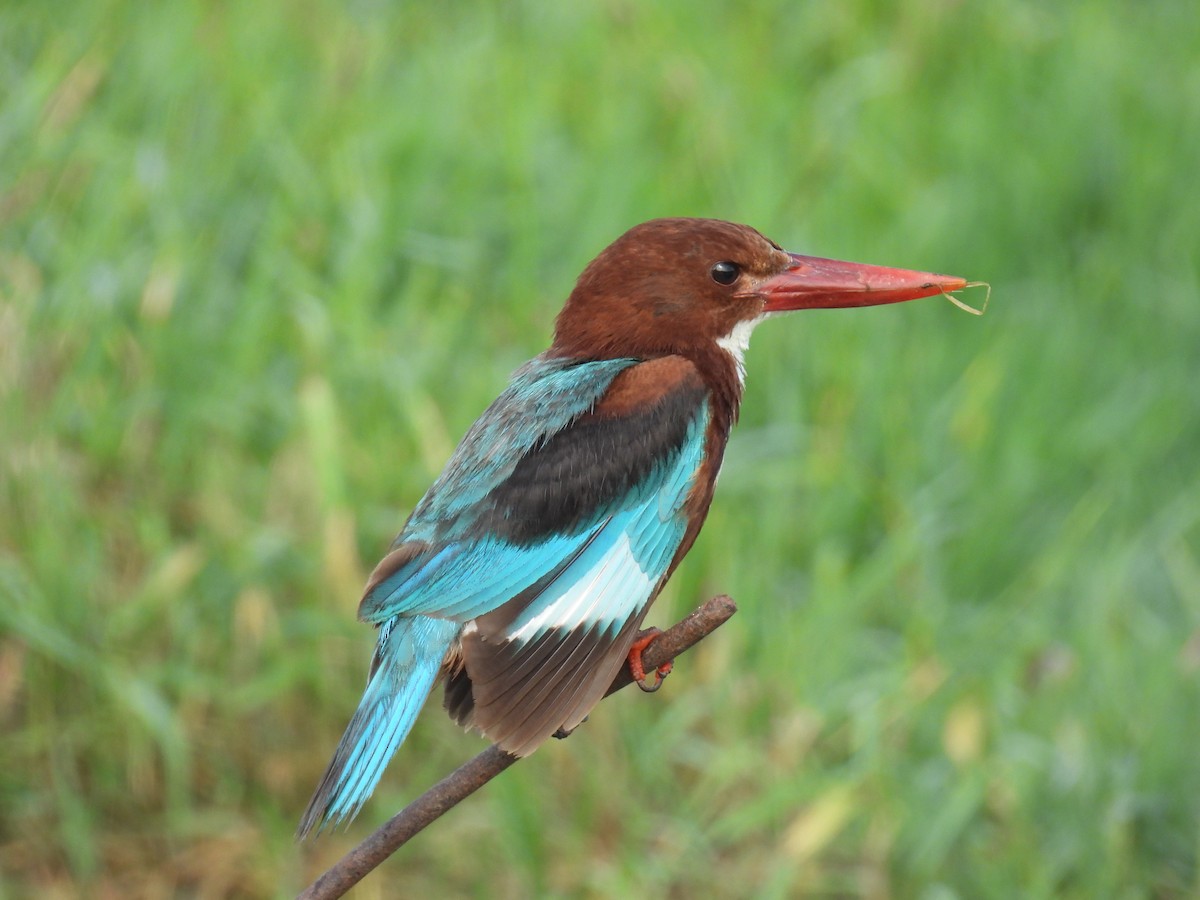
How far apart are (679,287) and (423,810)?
1004 mm

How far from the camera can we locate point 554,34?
5.00m

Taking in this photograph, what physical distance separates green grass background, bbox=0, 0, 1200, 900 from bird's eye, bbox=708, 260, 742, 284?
4.23ft

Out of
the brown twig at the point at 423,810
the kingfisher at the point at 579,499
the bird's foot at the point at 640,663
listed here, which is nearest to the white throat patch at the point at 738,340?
the kingfisher at the point at 579,499

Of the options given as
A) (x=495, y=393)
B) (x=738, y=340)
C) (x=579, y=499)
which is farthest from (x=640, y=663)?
(x=495, y=393)

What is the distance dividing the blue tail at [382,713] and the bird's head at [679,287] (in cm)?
49

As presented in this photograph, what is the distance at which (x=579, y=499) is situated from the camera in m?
1.98

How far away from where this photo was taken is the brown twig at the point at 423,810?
1.35 m

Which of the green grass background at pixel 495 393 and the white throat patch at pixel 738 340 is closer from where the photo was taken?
the white throat patch at pixel 738 340

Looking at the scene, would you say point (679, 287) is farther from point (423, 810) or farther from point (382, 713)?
point (423, 810)

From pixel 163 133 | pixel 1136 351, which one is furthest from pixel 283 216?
pixel 1136 351

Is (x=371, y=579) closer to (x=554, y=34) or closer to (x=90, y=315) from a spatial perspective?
(x=90, y=315)

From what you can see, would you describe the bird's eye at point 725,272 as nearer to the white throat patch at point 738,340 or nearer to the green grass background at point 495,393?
the white throat patch at point 738,340

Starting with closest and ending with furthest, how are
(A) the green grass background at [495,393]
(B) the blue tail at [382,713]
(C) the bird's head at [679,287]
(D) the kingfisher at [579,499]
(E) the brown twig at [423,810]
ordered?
(E) the brown twig at [423,810] → (B) the blue tail at [382,713] → (D) the kingfisher at [579,499] → (C) the bird's head at [679,287] → (A) the green grass background at [495,393]

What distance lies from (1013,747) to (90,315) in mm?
2188
